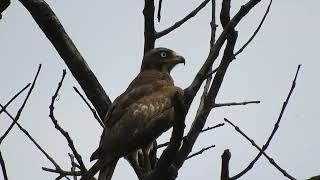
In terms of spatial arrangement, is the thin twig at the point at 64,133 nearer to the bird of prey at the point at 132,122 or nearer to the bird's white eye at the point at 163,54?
the bird of prey at the point at 132,122

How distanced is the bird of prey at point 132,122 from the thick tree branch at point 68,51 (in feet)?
0.63

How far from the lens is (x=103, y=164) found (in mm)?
5531

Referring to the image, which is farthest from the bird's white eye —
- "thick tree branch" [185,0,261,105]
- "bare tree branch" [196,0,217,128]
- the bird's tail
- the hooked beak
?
"thick tree branch" [185,0,261,105]

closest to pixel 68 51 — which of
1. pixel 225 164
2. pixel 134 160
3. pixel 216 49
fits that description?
pixel 134 160

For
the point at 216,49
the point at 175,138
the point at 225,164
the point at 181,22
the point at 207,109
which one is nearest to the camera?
the point at 225,164

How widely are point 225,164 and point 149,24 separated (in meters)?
2.81

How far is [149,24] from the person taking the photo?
626cm

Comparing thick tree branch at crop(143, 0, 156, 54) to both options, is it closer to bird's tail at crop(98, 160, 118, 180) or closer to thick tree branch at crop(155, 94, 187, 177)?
bird's tail at crop(98, 160, 118, 180)

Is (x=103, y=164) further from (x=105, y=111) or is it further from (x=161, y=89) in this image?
(x=161, y=89)

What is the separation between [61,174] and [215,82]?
1.51m

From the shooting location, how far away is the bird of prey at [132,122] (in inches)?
229

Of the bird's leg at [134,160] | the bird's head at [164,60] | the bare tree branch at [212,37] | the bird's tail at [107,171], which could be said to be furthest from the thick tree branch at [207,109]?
the bird's head at [164,60]

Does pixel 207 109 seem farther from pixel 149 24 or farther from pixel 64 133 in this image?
pixel 149 24

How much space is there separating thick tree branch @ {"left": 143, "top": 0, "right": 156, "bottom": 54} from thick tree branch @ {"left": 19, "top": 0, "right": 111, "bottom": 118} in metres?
0.68
